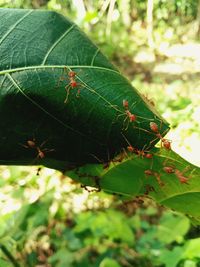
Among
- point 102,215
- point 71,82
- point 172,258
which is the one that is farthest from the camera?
point 102,215

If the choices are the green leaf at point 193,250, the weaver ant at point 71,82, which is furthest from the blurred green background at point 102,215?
the weaver ant at point 71,82

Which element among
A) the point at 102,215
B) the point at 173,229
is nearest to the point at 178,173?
the point at 173,229

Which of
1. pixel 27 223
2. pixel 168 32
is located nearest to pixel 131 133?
pixel 27 223

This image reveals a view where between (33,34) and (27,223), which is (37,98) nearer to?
(33,34)

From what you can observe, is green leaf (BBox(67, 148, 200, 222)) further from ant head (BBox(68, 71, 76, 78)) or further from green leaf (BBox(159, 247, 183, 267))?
green leaf (BBox(159, 247, 183, 267))

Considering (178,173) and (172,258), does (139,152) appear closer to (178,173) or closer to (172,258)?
(178,173)

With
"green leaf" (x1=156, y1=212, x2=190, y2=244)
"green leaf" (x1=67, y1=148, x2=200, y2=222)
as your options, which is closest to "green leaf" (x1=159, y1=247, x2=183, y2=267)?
"green leaf" (x1=156, y1=212, x2=190, y2=244)

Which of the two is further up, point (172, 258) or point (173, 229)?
point (172, 258)
